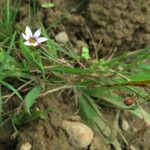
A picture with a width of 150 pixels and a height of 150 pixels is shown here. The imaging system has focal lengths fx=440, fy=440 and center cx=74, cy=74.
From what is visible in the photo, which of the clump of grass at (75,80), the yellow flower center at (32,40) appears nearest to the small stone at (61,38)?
the clump of grass at (75,80)

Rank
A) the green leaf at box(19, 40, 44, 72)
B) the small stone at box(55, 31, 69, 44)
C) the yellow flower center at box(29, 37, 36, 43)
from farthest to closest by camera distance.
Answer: the small stone at box(55, 31, 69, 44), the yellow flower center at box(29, 37, 36, 43), the green leaf at box(19, 40, 44, 72)

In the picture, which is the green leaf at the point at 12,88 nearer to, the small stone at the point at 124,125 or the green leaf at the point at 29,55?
the green leaf at the point at 29,55

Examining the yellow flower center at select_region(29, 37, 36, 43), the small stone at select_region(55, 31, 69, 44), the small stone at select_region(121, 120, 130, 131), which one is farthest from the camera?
the small stone at select_region(55, 31, 69, 44)

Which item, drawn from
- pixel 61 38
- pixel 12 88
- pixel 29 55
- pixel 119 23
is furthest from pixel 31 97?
pixel 119 23

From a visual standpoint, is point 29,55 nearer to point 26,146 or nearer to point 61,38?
point 26,146

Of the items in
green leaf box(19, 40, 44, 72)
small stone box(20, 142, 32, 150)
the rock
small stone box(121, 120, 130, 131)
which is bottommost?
small stone box(121, 120, 130, 131)

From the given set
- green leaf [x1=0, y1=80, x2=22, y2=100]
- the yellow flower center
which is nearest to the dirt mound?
the yellow flower center

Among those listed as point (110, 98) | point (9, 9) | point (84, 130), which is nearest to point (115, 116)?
point (110, 98)

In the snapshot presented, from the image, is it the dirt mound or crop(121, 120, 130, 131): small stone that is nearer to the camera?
crop(121, 120, 130, 131): small stone

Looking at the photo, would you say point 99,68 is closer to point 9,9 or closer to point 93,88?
point 93,88

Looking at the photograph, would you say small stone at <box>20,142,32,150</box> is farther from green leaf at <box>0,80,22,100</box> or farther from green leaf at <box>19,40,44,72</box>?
green leaf at <box>19,40,44,72</box>
